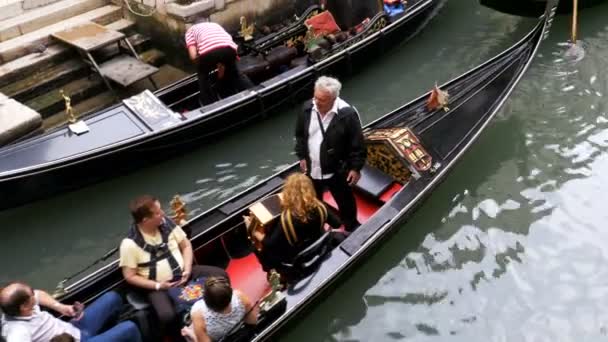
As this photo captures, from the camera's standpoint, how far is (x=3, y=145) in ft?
12.3

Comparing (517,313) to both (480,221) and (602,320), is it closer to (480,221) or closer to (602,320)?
(602,320)

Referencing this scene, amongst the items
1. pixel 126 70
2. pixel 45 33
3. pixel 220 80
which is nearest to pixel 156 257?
pixel 220 80

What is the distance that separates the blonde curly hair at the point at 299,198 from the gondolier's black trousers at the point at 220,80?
191cm

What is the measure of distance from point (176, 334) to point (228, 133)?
216 centimetres

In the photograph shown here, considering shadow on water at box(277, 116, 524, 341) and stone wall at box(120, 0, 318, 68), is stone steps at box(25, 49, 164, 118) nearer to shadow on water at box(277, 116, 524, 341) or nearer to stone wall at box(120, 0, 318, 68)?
stone wall at box(120, 0, 318, 68)

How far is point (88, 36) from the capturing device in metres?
4.85

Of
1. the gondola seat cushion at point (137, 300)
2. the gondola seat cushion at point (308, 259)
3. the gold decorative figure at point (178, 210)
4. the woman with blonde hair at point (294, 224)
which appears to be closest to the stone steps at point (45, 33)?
the gold decorative figure at point (178, 210)

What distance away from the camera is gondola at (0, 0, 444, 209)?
11.6 ft

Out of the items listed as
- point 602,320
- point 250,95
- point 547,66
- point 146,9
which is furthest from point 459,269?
point 146,9

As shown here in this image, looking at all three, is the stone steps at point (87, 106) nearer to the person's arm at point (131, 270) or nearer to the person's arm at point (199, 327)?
the person's arm at point (131, 270)

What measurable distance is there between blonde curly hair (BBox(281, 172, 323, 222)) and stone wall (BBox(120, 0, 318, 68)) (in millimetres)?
2980

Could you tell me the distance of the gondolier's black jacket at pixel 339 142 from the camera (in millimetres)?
2812

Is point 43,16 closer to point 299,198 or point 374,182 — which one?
point 374,182

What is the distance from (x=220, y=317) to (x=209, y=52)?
2.32 metres
